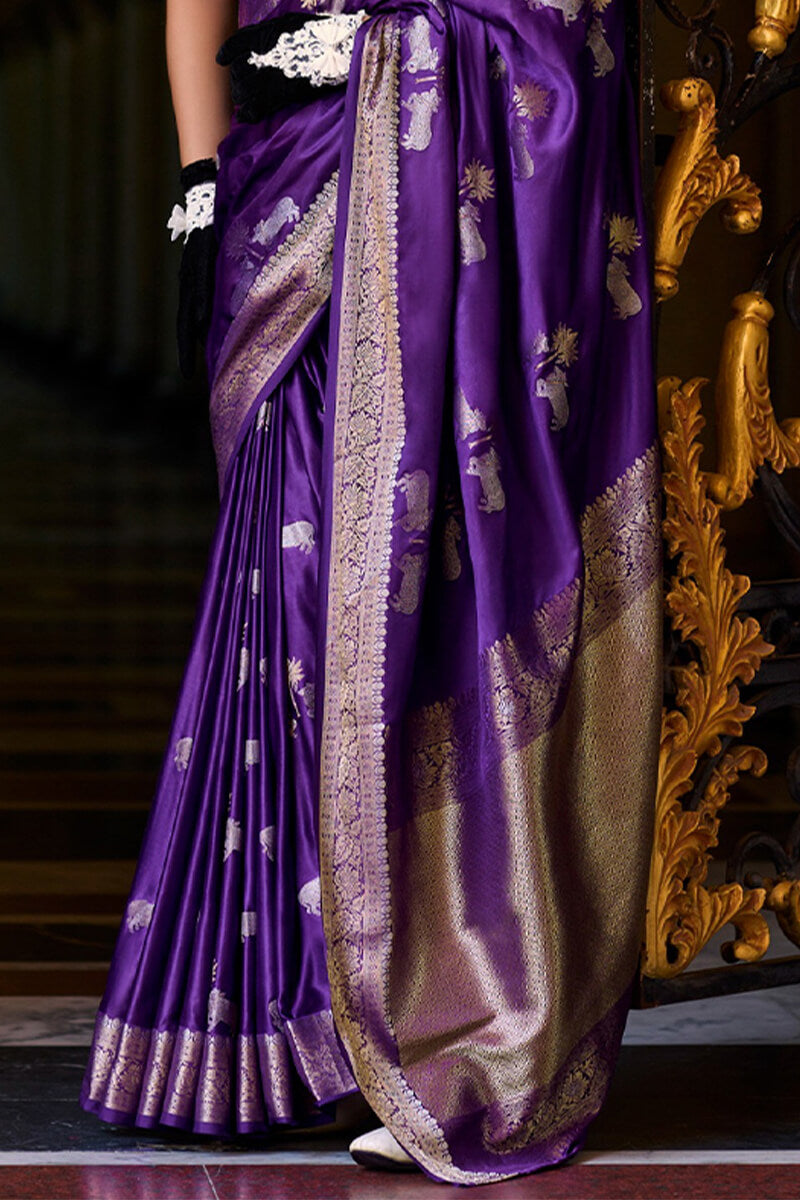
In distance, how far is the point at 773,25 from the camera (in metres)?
2.00

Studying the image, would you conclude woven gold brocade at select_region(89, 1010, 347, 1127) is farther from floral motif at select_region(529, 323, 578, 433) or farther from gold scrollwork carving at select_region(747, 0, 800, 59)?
gold scrollwork carving at select_region(747, 0, 800, 59)

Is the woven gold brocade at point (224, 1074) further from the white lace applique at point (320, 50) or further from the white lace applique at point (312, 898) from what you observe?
the white lace applique at point (320, 50)

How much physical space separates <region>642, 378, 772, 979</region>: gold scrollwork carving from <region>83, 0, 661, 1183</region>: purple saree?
0.29ft

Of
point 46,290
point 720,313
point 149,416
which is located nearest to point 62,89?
point 46,290

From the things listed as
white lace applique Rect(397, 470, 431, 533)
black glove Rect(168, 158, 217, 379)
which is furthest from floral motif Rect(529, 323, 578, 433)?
black glove Rect(168, 158, 217, 379)

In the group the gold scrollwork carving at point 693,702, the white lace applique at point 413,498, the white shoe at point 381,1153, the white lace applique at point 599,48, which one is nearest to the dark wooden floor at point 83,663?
the white shoe at point 381,1153

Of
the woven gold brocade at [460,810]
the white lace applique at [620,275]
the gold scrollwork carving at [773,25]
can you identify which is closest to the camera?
the woven gold brocade at [460,810]

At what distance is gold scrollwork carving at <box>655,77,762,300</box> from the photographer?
6.21ft

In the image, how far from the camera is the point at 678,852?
1929mm

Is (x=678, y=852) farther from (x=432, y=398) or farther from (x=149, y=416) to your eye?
(x=149, y=416)

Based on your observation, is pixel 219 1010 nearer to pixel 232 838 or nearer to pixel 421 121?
pixel 232 838

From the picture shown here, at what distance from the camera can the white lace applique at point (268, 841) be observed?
1850 millimetres

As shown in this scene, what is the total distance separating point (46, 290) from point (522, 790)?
913 inches

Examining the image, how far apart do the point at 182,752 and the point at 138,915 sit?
0.17 meters
